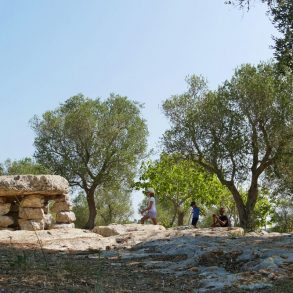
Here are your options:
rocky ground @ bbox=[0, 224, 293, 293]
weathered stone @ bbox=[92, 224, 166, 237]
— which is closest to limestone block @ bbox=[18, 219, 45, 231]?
weathered stone @ bbox=[92, 224, 166, 237]

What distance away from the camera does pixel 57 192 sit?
22.0 m

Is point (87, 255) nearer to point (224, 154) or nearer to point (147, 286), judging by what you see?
point (147, 286)

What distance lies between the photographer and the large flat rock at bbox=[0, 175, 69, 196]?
21.0 m

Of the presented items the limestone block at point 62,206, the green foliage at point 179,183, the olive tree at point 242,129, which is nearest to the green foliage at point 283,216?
the green foliage at point 179,183

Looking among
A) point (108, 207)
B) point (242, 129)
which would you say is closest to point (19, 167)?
point (108, 207)

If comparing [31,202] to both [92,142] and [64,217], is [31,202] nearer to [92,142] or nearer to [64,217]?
[64,217]

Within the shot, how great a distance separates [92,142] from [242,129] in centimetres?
1390

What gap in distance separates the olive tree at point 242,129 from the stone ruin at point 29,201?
11.7 metres

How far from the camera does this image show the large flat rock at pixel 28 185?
21.0 metres

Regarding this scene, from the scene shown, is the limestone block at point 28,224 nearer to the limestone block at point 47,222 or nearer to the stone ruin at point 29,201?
the stone ruin at point 29,201

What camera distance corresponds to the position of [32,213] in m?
21.4

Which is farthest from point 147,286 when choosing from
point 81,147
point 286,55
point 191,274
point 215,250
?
point 81,147

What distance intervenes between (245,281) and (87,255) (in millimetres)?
5156

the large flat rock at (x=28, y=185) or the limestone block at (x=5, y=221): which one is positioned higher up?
the large flat rock at (x=28, y=185)
